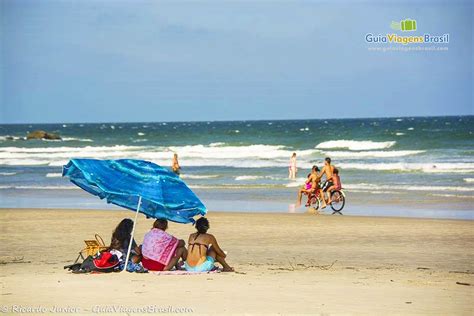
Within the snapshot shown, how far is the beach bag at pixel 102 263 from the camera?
10859mm

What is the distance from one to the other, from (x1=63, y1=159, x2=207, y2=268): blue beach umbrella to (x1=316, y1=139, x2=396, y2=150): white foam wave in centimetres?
4337

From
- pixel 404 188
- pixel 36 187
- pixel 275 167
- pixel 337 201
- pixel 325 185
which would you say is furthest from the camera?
pixel 275 167

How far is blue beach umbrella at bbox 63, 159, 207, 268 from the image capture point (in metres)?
10.8

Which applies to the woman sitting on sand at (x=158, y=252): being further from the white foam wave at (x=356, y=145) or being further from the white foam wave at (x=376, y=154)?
the white foam wave at (x=356, y=145)

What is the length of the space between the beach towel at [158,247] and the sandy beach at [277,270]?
0.40m

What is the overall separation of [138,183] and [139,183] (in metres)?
0.01

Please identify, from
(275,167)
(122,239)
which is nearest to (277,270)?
(122,239)

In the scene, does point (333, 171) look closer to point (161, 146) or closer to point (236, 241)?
point (236, 241)

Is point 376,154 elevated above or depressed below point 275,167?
above

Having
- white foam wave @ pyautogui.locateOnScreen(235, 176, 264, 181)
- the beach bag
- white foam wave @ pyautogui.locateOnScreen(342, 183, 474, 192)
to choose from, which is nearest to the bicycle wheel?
white foam wave @ pyautogui.locateOnScreen(342, 183, 474, 192)

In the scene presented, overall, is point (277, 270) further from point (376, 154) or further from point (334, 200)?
point (376, 154)

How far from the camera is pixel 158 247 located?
11023 millimetres

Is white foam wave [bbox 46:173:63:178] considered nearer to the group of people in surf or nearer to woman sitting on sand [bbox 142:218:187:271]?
the group of people in surf

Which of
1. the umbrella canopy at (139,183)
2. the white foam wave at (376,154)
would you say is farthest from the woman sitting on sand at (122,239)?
the white foam wave at (376,154)
